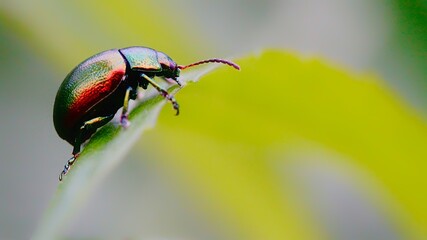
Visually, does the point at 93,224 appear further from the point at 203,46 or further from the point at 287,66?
the point at 287,66

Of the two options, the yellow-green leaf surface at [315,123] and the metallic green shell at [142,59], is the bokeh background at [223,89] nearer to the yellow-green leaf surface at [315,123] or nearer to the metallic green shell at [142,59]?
the yellow-green leaf surface at [315,123]

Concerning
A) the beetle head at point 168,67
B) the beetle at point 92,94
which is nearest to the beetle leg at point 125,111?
the beetle at point 92,94

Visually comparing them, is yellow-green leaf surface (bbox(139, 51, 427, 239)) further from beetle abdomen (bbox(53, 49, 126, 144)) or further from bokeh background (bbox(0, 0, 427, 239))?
beetle abdomen (bbox(53, 49, 126, 144))

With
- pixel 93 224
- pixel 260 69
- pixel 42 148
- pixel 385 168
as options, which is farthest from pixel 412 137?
pixel 42 148

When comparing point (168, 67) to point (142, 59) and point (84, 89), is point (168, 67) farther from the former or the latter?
point (84, 89)

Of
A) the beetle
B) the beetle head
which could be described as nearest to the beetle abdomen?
the beetle

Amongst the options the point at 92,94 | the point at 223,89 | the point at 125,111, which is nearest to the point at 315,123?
the point at 223,89
